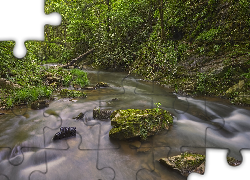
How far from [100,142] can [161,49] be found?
28.2 ft

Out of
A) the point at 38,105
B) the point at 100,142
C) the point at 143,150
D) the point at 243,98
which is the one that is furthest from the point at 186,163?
the point at 38,105

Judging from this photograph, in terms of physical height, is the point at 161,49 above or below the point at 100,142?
above

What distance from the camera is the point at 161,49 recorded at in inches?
449

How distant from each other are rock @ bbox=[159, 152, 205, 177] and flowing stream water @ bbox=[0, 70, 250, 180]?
11 centimetres

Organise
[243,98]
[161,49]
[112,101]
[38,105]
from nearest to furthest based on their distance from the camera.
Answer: [38,105], [243,98], [112,101], [161,49]

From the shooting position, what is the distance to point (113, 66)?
14891mm

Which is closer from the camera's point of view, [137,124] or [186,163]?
[186,163]

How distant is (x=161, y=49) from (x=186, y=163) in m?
9.05

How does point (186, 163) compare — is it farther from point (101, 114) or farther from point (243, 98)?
point (243, 98)

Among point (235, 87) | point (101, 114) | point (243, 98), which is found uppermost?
point (235, 87)

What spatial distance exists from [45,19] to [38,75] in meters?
6.18

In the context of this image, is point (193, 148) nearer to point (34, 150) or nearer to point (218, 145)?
point (218, 145)

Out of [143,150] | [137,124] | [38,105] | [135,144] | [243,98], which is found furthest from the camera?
[243,98]

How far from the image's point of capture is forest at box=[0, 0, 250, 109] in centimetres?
689
